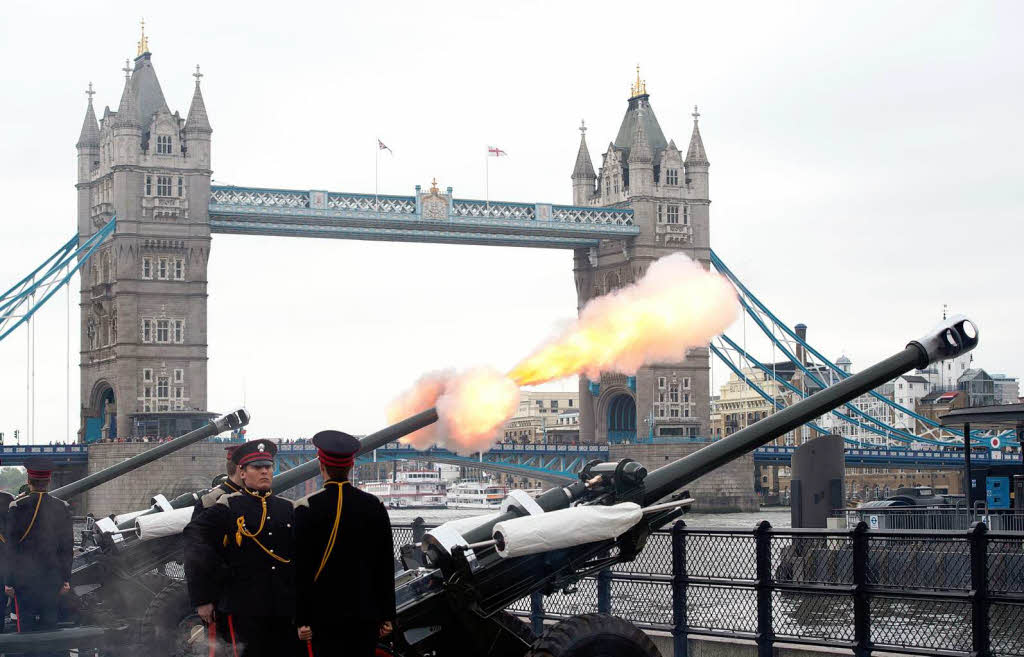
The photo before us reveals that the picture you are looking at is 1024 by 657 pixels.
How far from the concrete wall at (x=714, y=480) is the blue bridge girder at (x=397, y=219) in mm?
13243

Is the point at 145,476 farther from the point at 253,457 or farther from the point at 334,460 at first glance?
the point at 334,460

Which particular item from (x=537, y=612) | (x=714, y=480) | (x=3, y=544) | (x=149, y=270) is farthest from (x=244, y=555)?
(x=714, y=480)

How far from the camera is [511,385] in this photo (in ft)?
43.0

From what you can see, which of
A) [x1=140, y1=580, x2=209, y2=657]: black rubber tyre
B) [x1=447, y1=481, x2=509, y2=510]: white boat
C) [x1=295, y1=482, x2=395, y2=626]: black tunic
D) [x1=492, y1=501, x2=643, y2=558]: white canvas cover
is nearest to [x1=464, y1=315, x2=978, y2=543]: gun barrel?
[x1=492, y1=501, x2=643, y2=558]: white canvas cover

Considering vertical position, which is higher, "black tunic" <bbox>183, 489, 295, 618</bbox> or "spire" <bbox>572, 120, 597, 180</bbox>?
"spire" <bbox>572, 120, 597, 180</bbox>

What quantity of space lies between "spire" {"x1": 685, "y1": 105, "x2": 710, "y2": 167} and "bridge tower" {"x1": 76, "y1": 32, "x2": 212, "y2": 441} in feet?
102

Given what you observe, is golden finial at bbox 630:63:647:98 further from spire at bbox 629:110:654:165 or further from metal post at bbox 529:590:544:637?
metal post at bbox 529:590:544:637

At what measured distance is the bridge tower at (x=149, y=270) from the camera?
7669 cm

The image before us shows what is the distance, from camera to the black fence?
32.1 ft

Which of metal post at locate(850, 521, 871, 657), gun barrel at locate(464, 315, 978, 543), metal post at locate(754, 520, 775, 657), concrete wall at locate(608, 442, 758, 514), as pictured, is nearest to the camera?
gun barrel at locate(464, 315, 978, 543)

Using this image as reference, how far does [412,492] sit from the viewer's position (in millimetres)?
→ 115625

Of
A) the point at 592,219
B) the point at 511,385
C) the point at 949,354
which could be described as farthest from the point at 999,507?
the point at 592,219

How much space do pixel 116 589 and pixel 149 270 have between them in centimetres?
6810

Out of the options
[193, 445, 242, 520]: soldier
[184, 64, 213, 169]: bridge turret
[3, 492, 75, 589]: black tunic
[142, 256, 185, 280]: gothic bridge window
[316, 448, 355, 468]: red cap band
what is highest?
[184, 64, 213, 169]: bridge turret
